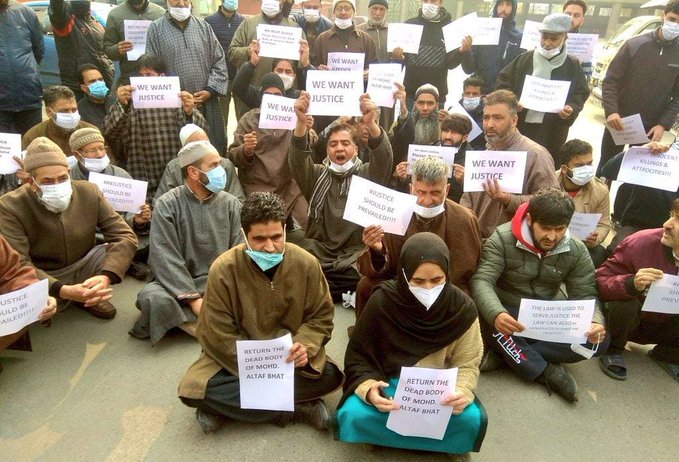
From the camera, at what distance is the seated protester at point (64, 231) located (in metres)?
3.48

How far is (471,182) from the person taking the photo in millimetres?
3994

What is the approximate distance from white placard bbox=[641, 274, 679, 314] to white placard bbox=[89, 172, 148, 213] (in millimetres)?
3825

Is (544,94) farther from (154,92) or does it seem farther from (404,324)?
(154,92)

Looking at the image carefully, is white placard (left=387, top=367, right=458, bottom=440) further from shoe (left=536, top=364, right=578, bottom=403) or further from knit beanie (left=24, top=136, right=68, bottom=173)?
knit beanie (left=24, top=136, right=68, bottom=173)

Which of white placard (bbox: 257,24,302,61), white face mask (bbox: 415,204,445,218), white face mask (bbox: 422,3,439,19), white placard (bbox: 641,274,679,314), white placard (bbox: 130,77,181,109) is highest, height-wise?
white face mask (bbox: 422,3,439,19)

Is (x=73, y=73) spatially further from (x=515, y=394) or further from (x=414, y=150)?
(x=515, y=394)

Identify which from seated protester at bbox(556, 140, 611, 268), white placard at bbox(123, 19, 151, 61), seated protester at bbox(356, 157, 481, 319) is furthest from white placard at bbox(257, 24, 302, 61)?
seated protester at bbox(556, 140, 611, 268)

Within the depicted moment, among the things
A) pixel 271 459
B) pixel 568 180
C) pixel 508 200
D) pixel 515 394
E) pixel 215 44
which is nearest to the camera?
pixel 271 459

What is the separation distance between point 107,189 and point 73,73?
2.32m

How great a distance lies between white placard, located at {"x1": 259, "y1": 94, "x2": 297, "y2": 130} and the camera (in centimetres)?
470

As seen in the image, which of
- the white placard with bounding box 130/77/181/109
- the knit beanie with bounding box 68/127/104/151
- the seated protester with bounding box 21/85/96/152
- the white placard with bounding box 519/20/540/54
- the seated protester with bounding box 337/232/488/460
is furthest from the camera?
the white placard with bounding box 519/20/540/54

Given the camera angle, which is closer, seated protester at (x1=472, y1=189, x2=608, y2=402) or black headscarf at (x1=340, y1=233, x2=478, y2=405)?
black headscarf at (x1=340, y1=233, x2=478, y2=405)

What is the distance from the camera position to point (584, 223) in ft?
13.6

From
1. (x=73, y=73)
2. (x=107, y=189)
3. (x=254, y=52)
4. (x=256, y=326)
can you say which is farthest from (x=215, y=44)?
(x=256, y=326)
